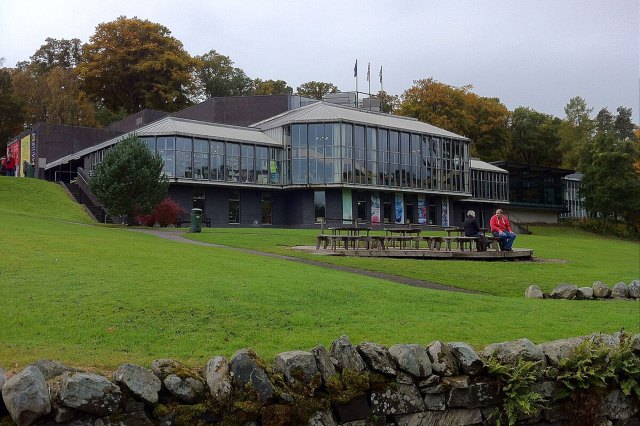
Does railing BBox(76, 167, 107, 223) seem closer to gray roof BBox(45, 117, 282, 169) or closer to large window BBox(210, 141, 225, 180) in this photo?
gray roof BBox(45, 117, 282, 169)

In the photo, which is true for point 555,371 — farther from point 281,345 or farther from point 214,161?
point 214,161

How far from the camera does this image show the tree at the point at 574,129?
96938 mm

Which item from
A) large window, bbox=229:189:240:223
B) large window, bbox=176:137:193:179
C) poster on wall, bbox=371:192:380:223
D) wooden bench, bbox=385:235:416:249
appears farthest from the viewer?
poster on wall, bbox=371:192:380:223

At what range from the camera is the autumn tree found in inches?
3851

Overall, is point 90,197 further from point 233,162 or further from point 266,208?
point 266,208

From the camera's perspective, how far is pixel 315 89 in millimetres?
99875

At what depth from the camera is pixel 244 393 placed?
7.06 meters

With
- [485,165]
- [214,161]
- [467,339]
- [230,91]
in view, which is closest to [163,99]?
[230,91]

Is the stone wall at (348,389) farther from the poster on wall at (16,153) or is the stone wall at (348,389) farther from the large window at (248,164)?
the poster on wall at (16,153)

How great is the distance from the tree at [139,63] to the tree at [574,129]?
55.4 metres

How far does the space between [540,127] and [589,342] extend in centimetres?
9477

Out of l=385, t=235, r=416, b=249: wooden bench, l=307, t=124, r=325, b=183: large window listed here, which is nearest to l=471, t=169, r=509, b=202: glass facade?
l=307, t=124, r=325, b=183: large window

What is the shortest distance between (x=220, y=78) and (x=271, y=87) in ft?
25.8

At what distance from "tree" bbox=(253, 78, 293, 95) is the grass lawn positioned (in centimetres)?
7940
